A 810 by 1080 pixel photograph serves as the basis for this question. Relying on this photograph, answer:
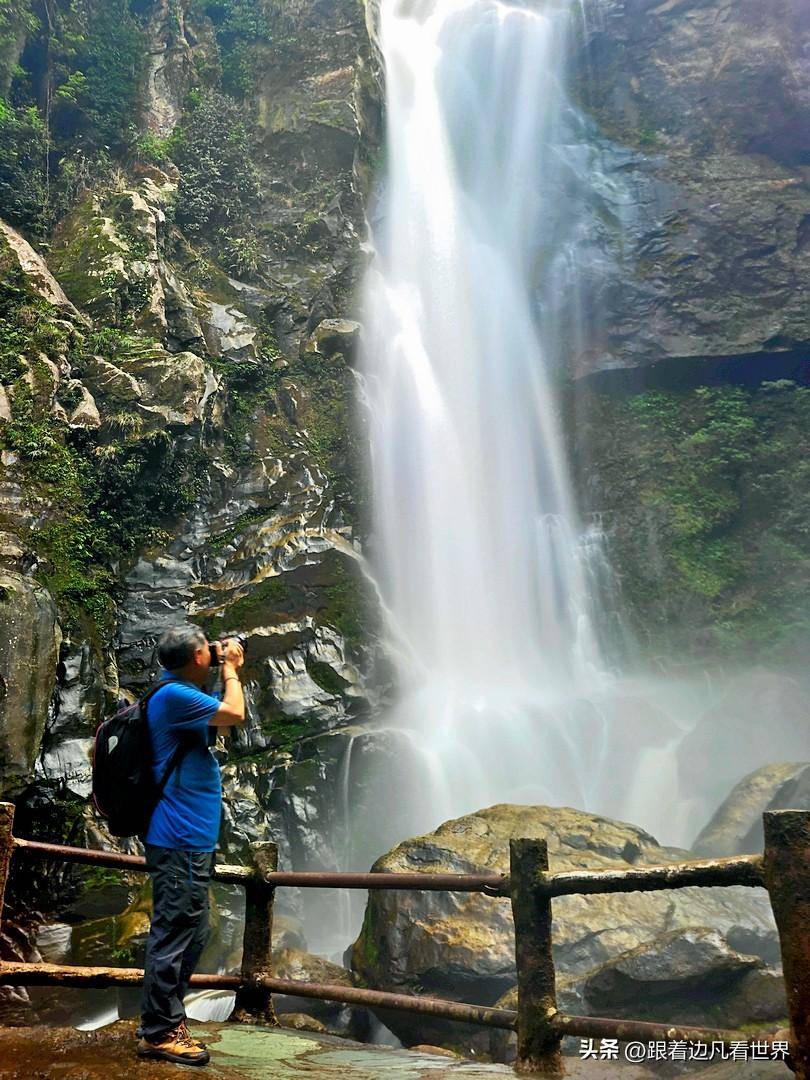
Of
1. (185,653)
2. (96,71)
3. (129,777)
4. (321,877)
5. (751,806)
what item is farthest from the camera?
(96,71)

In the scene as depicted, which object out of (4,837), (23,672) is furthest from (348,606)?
(4,837)

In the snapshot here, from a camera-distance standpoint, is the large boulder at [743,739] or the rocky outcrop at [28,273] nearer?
the rocky outcrop at [28,273]

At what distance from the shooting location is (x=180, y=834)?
9.85 feet

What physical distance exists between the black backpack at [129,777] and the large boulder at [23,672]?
502 centimetres

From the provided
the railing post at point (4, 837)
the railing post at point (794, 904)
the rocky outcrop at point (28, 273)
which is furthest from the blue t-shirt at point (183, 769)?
the rocky outcrop at point (28, 273)

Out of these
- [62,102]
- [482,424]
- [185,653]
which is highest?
[62,102]

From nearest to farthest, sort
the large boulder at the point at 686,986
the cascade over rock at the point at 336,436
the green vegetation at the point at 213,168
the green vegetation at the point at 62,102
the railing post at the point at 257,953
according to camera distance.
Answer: the railing post at the point at 257,953 < the large boulder at the point at 686,986 < the cascade over rock at the point at 336,436 < the green vegetation at the point at 62,102 < the green vegetation at the point at 213,168

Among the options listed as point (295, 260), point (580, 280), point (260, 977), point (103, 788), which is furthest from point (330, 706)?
point (580, 280)

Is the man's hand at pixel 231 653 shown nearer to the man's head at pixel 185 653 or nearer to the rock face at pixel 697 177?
the man's head at pixel 185 653

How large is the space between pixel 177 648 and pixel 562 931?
207 inches

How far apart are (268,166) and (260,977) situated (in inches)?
765

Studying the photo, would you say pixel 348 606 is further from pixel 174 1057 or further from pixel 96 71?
pixel 96 71

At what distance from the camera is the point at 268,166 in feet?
62.0

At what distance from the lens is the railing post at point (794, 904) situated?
2.35 meters
